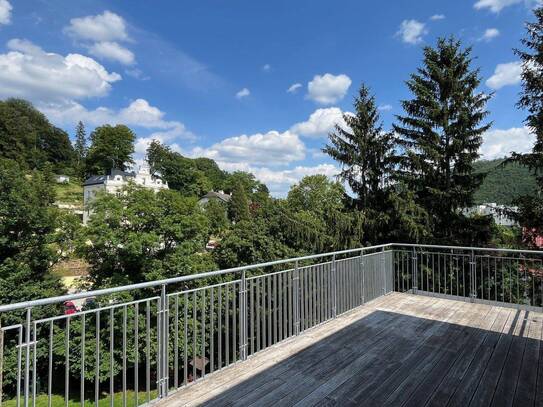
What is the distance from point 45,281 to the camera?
1261 centimetres

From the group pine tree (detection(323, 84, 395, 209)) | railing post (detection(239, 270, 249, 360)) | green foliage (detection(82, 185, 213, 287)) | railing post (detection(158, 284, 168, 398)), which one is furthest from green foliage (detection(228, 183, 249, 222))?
railing post (detection(158, 284, 168, 398))

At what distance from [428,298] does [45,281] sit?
44.8ft

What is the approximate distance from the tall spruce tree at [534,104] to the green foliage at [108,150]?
58181 millimetres

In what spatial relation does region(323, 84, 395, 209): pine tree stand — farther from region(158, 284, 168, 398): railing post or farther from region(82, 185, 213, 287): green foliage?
region(158, 284, 168, 398): railing post

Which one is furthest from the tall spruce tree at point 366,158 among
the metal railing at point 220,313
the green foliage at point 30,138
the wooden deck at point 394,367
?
the green foliage at point 30,138

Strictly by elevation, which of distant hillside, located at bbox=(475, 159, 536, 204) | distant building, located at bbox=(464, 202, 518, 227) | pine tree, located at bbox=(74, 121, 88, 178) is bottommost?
distant building, located at bbox=(464, 202, 518, 227)

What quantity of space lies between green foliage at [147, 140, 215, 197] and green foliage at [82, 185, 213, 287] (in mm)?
51275

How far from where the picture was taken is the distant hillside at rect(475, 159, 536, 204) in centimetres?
897

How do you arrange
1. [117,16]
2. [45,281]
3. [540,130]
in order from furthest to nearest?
[45,281] < [117,16] < [540,130]

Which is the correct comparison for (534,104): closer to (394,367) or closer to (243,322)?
(394,367)

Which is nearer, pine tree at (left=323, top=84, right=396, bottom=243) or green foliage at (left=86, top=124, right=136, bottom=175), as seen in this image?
pine tree at (left=323, top=84, right=396, bottom=243)

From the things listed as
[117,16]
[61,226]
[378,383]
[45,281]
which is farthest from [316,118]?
[378,383]

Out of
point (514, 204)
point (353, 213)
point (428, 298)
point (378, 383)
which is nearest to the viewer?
point (378, 383)

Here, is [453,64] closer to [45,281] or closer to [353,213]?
[353,213]
